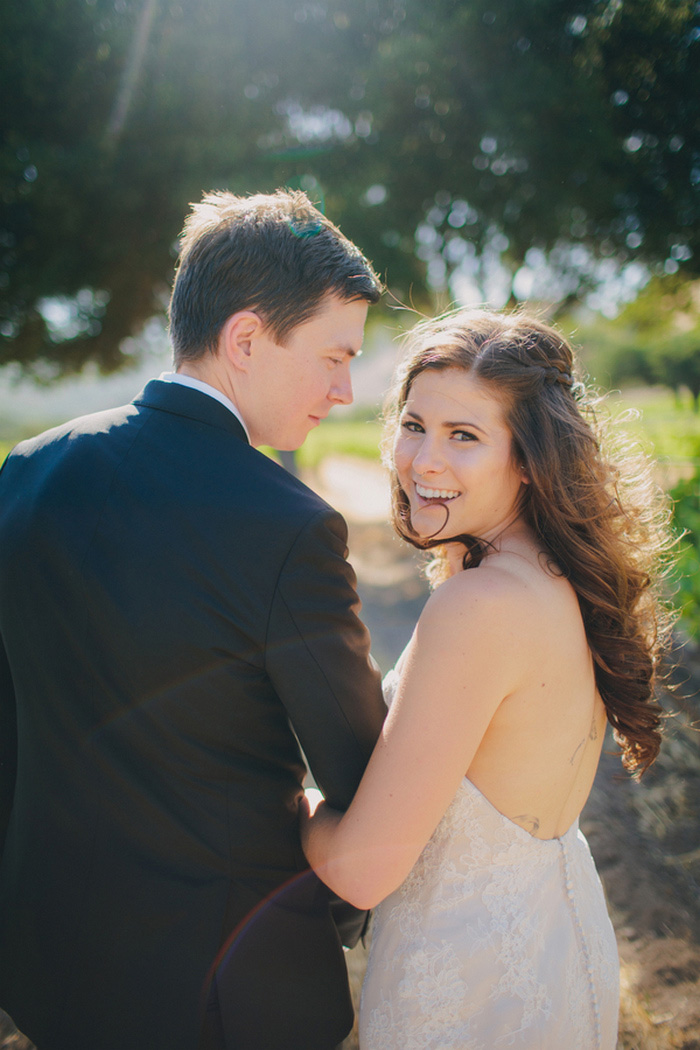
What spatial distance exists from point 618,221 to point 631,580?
8.65 meters

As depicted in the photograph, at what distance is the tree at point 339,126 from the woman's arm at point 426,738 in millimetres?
7308

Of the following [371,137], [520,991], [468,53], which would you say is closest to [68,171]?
[371,137]

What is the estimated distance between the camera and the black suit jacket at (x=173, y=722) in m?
1.23

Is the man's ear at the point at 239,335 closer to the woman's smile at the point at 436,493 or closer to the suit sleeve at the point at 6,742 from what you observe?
the woman's smile at the point at 436,493

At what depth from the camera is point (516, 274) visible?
1016 centimetres

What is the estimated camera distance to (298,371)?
1.72 m

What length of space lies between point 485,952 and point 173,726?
1033mm

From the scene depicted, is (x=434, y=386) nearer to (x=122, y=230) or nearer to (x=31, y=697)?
(x=31, y=697)

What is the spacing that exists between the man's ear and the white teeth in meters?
0.64

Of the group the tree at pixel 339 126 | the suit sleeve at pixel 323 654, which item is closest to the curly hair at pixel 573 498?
the suit sleeve at pixel 323 654

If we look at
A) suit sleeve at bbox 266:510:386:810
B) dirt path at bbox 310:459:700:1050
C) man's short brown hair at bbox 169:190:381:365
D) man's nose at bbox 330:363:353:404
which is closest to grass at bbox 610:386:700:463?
dirt path at bbox 310:459:700:1050

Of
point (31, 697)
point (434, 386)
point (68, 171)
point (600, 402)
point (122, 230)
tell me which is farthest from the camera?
point (122, 230)

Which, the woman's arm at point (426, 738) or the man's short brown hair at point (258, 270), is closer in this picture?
the woman's arm at point (426, 738)

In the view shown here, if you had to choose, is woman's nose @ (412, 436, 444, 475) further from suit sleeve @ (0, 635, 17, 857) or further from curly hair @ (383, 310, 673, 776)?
suit sleeve @ (0, 635, 17, 857)
